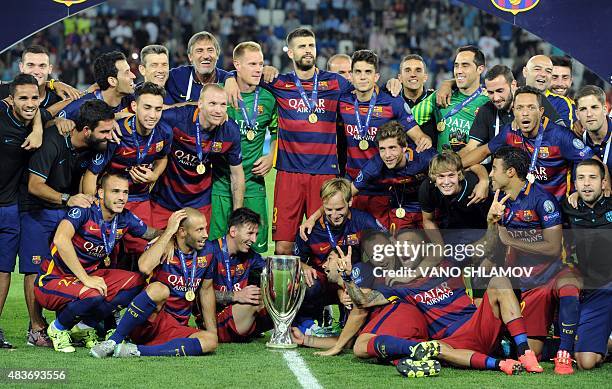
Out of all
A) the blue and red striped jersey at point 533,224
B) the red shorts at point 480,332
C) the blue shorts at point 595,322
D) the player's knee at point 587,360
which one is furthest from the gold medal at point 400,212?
the player's knee at point 587,360

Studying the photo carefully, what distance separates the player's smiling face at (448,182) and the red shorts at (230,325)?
4.91 ft

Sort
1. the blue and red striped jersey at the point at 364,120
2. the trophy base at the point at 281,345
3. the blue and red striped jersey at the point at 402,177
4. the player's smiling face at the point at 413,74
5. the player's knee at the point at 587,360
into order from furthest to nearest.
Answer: the player's smiling face at the point at 413,74, the blue and red striped jersey at the point at 364,120, the blue and red striped jersey at the point at 402,177, the trophy base at the point at 281,345, the player's knee at the point at 587,360

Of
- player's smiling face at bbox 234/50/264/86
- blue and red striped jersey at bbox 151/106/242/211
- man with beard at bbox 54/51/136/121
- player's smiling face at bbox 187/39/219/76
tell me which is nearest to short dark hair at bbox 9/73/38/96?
man with beard at bbox 54/51/136/121

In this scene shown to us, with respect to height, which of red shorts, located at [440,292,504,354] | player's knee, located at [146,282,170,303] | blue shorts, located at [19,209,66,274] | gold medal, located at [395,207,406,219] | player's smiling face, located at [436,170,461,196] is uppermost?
player's smiling face, located at [436,170,461,196]

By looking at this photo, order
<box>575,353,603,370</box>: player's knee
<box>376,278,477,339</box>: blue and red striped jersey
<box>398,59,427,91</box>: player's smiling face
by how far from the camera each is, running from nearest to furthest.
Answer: <box>575,353,603,370</box>: player's knee < <box>376,278,477,339</box>: blue and red striped jersey < <box>398,59,427,91</box>: player's smiling face

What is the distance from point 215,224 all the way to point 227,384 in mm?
2590

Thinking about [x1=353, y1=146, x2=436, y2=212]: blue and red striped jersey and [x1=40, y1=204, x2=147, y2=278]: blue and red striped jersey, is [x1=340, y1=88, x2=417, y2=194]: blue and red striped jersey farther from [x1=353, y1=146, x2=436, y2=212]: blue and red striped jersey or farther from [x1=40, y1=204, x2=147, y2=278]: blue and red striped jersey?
[x1=40, y1=204, x2=147, y2=278]: blue and red striped jersey

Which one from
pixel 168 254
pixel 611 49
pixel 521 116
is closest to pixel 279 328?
pixel 168 254

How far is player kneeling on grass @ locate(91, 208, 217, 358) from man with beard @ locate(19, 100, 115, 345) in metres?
0.66

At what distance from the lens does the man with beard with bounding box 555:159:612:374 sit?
6402mm

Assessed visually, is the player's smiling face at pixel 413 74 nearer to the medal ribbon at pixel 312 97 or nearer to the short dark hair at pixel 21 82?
the medal ribbon at pixel 312 97

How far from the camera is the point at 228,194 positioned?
8.15 meters

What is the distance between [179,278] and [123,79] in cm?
168

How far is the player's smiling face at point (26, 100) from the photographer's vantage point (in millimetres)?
6941
